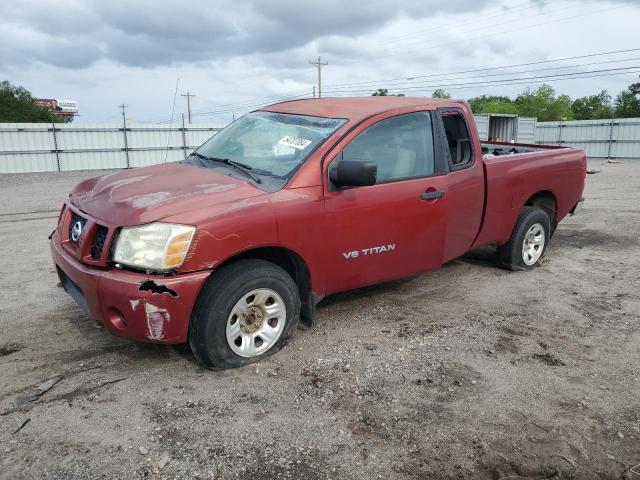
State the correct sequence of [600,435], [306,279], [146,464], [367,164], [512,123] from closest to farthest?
[146,464]
[600,435]
[367,164]
[306,279]
[512,123]

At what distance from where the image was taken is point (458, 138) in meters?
5.05

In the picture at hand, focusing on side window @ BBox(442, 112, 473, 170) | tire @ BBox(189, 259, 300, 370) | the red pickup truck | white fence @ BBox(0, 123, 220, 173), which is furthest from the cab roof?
white fence @ BBox(0, 123, 220, 173)

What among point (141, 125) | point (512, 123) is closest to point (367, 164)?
point (141, 125)

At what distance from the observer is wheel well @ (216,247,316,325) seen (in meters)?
3.81

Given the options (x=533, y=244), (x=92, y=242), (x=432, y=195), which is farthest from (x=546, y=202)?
(x=92, y=242)

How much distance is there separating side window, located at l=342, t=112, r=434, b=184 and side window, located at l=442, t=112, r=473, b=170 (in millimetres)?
351

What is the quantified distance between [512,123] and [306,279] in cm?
2807

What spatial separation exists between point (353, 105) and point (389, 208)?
101cm

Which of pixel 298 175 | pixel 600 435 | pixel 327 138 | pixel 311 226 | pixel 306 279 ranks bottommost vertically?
pixel 600 435

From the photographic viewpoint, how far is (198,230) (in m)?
3.28

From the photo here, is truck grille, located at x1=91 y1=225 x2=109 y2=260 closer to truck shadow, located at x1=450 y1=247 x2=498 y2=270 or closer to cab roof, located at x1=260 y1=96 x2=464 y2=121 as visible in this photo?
cab roof, located at x1=260 y1=96 x2=464 y2=121

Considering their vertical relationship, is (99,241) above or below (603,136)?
below

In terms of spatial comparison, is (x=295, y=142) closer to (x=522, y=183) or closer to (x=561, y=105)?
(x=522, y=183)

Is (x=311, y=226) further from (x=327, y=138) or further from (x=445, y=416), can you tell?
(x=445, y=416)
